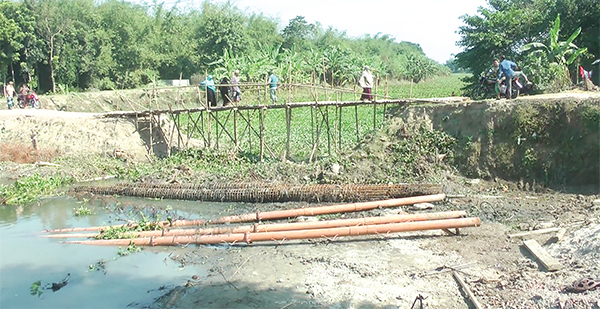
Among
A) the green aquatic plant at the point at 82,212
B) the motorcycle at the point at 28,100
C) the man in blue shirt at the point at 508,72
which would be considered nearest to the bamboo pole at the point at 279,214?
the green aquatic plant at the point at 82,212

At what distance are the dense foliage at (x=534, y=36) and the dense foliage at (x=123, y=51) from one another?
968 cm

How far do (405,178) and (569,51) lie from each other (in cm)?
763

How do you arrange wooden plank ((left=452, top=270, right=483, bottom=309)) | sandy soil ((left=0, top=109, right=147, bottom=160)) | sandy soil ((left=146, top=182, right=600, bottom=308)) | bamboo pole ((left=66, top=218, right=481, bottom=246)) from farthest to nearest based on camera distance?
sandy soil ((left=0, top=109, right=147, bottom=160))
bamboo pole ((left=66, top=218, right=481, bottom=246))
sandy soil ((left=146, top=182, right=600, bottom=308))
wooden plank ((left=452, top=270, right=483, bottom=309))

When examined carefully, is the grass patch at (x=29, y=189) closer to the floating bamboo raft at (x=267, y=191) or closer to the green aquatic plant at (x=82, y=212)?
the floating bamboo raft at (x=267, y=191)

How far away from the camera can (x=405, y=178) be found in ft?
40.9

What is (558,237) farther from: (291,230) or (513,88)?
(513,88)

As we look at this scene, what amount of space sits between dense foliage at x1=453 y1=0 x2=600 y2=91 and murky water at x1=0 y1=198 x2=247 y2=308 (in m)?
11.7

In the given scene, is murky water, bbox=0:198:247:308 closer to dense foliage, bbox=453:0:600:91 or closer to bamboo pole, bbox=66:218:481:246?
bamboo pole, bbox=66:218:481:246

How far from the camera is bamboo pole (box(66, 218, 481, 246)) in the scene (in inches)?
348

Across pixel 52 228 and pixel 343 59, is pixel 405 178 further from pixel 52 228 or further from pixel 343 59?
pixel 343 59

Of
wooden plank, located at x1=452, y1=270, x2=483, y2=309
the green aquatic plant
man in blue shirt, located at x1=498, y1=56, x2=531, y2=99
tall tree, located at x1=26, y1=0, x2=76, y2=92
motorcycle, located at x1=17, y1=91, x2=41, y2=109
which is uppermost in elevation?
tall tree, located at x1=26, y1=0, x2=76, y2=92

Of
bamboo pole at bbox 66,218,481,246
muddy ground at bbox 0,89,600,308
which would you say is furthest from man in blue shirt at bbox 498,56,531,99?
bamboo pole at bbox 66,218,481,246

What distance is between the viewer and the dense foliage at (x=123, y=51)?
1142 inches

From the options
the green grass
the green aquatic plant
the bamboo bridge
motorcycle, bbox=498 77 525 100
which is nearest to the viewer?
the green aquatic plant
